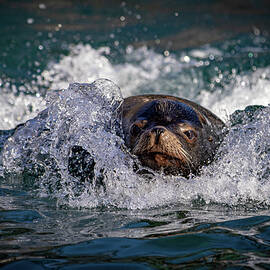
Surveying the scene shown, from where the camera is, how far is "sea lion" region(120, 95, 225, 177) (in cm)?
513

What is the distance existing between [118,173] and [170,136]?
73cm

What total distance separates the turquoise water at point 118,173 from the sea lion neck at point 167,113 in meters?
0.46

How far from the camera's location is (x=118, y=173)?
17.9 feet

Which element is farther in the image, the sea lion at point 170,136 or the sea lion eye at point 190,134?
the sea lion eye at point 190,134

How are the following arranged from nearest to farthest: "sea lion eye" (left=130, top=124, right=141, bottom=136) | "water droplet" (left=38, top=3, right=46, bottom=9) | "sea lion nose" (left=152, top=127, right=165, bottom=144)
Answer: "sea lion nose" (left=152, top=127, right=165, bottom=144)
"sea lion eye" (left=130, top=124, right=141, bottom=136)
"water droplet" (left=38, top=3, right=46, bottom=9)

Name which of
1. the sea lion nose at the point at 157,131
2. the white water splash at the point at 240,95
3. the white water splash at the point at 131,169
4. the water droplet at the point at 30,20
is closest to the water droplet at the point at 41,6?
the water droplet at the point at 30,20

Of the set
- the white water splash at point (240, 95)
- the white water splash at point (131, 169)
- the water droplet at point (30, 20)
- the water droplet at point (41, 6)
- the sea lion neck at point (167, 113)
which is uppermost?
the water droplet at point (41, 6)

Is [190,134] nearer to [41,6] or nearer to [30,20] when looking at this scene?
[30,20]

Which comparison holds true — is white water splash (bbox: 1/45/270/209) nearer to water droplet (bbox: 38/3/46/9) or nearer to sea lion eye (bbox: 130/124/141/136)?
sea lion eye (bbox: 130/124/141/136)

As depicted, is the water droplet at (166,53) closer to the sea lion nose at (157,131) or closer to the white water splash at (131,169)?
the white water splash at (131,169)

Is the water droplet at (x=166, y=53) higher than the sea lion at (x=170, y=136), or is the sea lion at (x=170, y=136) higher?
the water droplet at (x=166, y=53)

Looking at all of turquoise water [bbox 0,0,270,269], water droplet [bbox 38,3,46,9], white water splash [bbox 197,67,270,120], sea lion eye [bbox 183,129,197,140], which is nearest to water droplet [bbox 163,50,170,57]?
turquoise water [bbox 0,0,270,269]

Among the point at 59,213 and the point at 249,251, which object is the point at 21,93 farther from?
the point at 249,251

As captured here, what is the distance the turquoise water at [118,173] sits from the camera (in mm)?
3834
